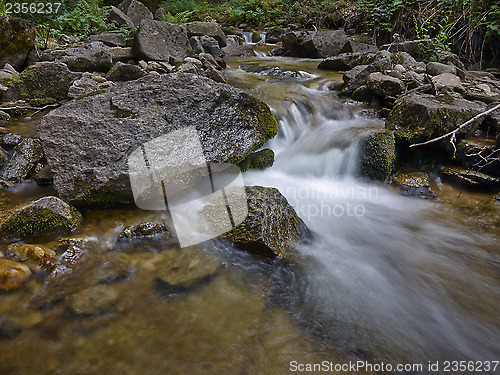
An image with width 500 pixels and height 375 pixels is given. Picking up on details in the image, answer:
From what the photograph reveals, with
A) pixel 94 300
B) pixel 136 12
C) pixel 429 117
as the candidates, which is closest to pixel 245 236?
pixel 94 300

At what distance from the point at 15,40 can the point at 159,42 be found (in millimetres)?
3075

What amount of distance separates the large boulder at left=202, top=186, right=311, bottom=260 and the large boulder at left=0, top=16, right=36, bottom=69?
20.7 feet

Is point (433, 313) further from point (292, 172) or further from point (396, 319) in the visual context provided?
point (292, 172)

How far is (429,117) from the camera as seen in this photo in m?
4.13

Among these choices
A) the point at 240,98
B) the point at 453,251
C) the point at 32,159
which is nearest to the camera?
the point at 453,251

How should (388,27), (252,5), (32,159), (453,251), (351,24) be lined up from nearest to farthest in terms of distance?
(453,251)
(32,159)
(388,27)
(351,24)
(252,5)

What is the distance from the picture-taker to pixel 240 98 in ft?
11.8

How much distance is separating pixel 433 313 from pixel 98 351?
2351 mm

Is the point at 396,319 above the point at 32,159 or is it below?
below

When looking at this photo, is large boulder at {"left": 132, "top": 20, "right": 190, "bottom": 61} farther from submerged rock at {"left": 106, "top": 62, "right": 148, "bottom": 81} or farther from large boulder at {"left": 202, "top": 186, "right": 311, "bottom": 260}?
large boulder at {"left": 202, "top": 186, "right": 311, "bottom": 260}

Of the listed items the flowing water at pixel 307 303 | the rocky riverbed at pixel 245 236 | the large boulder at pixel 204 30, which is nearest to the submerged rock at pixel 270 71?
the rocky riverbed at pixel 245 236

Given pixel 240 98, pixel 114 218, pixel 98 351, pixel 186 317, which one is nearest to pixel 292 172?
pixel 240 98

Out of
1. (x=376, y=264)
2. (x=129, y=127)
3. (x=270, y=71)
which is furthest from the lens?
(x=270, y=71)

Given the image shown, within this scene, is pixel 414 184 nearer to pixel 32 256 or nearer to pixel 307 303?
Answer: pixel 307 303
